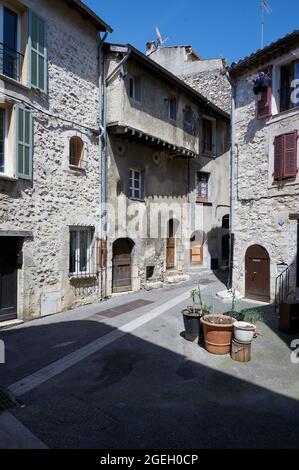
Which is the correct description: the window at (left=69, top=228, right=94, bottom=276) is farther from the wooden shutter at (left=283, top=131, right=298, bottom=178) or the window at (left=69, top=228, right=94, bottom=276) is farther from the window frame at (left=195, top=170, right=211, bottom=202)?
the window frame at (left=195, top=170, right=211, bottom=202)

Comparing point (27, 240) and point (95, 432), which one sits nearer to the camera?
point (95, 432)

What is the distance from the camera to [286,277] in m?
10.5

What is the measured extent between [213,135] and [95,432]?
16575 mm

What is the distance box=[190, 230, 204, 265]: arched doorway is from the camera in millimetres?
16938

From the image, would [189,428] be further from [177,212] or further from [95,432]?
[177,212]

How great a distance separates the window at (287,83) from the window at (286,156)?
113 centimetres

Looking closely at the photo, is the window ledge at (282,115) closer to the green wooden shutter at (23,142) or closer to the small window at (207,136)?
the small window at (207,136)

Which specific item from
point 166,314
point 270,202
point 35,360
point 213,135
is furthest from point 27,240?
point 213,135

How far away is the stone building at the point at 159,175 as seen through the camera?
1213 centimetres

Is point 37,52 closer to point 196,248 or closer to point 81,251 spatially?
point 81,251

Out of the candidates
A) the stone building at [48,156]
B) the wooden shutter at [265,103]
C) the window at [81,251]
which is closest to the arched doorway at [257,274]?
the wooden shutter at [265,103]

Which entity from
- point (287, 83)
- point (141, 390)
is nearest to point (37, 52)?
point (287, 83)

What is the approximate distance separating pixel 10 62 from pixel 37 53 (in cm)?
90

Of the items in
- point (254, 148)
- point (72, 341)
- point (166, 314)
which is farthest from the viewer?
point (254, 148)
